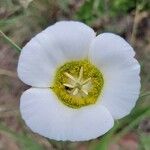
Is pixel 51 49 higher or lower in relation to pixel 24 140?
higher

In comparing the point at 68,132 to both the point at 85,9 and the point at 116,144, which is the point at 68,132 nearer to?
the point at 116,144

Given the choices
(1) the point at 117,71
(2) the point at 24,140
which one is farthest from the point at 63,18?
(1) the point at 117,71

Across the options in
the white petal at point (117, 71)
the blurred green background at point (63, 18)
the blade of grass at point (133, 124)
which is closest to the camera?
the white petal at point (117, 71)

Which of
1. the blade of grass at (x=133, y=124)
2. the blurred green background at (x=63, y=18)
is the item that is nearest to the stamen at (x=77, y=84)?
the blade of grass at (x=133, y=124)

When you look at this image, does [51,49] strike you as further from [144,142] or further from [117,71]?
[144,142]

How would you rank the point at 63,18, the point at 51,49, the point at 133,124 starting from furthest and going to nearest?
the point at 63,18
the point at 133,124
the point at 51,49

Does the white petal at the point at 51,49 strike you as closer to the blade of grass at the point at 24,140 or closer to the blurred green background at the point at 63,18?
the blade of grass at the point at 24,140
